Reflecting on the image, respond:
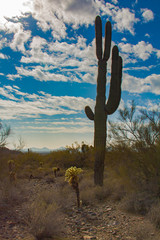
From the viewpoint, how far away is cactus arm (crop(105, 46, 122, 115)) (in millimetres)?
10906

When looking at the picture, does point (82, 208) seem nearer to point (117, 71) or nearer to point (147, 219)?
point (147, 219)

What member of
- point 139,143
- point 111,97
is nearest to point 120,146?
point 139,143

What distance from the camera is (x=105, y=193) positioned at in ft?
28.5

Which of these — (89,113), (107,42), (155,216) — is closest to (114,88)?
(89,113)

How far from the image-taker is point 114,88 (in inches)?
434

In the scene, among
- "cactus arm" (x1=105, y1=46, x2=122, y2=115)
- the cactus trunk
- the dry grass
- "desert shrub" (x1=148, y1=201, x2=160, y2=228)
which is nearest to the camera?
the dry grass

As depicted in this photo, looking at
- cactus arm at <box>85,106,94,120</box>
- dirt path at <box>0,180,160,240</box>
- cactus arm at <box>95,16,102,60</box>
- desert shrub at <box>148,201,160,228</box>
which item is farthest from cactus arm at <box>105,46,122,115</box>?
desert shrub at <box>148,201,160,228</box>

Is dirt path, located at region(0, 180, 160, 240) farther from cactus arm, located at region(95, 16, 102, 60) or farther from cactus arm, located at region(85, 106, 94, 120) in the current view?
cactus arm, located at region(95, 16, 102, 60)

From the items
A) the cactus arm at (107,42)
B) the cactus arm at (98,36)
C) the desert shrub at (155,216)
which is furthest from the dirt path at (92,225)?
the cactus arm at (98,36)

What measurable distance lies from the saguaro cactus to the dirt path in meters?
3.29

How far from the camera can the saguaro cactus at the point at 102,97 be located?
1055cm

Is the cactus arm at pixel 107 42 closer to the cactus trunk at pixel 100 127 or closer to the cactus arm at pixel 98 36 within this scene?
the cactus arm at pixel 98 36

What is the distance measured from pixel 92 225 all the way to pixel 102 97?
22.8 feet

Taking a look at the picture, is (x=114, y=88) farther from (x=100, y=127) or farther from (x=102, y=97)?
(x=100, y=127)
